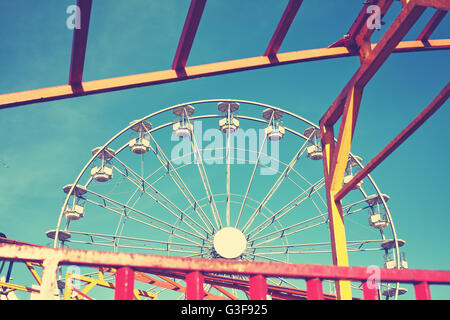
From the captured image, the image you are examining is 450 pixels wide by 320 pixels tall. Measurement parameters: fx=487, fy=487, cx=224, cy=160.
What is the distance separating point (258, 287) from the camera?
9.39 ft

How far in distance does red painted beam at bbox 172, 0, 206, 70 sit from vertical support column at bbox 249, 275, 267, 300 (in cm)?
430

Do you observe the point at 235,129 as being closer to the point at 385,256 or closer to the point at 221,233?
the point at 221,233

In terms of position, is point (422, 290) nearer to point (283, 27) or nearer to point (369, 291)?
point (369, 291)

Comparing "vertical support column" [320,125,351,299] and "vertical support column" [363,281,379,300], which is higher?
"vertical support column" [320,125,351,299]

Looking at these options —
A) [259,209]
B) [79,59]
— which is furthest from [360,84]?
[259,209]

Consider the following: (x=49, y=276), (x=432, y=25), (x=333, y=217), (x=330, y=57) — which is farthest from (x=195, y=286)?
(x=432, y=25)

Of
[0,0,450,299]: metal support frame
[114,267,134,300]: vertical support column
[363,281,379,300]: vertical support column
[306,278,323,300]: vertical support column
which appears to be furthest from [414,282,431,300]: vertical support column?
[0,0,450,299]: metal support frame

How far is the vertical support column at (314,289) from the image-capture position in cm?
289

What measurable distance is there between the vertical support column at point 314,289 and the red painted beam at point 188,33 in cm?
433

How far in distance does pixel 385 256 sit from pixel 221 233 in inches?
336

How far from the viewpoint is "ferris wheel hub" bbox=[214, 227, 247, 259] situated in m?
21.3

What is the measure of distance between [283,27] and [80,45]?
2922 millimetres

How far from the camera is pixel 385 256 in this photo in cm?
2419

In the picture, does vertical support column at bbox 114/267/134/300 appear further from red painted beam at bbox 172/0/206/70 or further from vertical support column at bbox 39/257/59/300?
red painted beam at bbox 172/0/206/70
